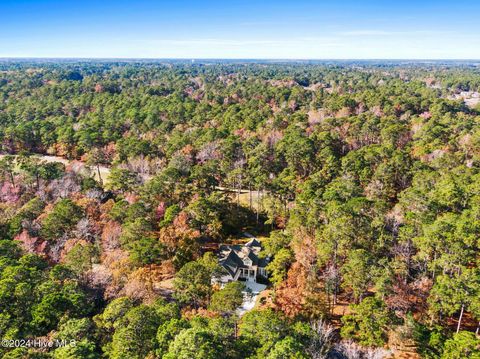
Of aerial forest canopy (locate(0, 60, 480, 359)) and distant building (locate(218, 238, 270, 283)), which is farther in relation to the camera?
distant building (locate(218, 238, 270, 283))

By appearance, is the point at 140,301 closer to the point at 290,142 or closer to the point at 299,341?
the point at 299,341

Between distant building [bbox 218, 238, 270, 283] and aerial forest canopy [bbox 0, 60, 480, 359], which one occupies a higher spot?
aerial forest canopy [bbox 0, 60, 480, 359]

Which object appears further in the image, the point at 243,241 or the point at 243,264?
the point at 243,241

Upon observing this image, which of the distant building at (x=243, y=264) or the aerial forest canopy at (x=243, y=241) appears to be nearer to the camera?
the aerial forest canopy at (x=243, y=241)

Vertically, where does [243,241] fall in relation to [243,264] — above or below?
below

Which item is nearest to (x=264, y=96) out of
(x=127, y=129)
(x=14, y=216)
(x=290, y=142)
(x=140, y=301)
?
(x=127, y=129)
